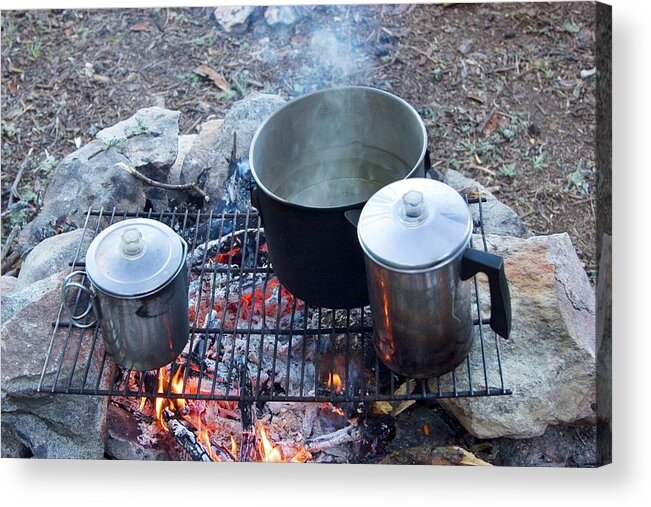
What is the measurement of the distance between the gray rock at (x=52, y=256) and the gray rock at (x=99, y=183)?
0.08 metres

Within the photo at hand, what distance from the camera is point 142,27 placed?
2594 mm

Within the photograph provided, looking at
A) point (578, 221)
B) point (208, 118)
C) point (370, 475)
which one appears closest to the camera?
point (370, 475)

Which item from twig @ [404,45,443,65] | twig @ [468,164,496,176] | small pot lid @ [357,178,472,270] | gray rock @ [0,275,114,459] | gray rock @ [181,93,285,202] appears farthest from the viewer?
twig @ [404,45,443,65]

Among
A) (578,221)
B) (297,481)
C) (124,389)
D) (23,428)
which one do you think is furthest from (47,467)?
(578,221)

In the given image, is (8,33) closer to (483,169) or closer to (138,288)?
(138,288)

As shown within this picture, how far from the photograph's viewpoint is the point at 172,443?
6.99 ft

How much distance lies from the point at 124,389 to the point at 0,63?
3.12 ft

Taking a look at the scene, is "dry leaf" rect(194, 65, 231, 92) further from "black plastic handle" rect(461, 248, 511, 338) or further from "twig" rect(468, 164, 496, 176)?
"black plastic handle" rect(461, 248, 511, 338)

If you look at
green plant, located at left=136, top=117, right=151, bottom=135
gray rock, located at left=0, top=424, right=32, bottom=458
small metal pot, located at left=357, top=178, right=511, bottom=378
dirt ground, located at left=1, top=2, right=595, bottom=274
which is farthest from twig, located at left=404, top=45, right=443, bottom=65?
gray rock, located at left=0, top=424, right=32, bottom=458

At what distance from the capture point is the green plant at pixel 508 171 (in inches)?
102

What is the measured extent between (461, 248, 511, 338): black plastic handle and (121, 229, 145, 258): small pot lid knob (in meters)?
0.65

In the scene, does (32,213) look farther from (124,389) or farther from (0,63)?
(124,389)

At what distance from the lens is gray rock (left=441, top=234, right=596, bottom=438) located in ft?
6.62

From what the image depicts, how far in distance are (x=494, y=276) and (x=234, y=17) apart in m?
1.26
